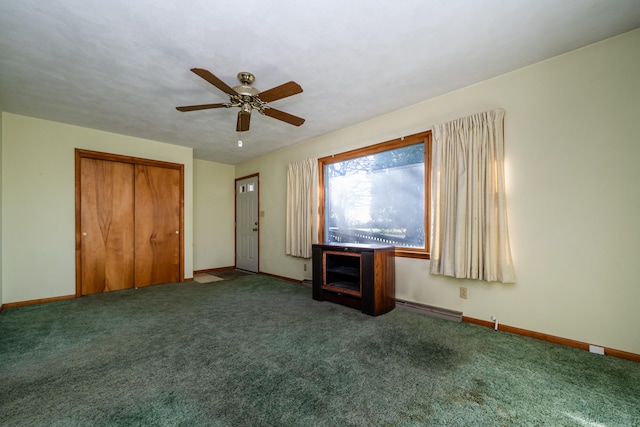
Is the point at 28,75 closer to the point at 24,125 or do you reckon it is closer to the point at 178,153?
the point at 24,125

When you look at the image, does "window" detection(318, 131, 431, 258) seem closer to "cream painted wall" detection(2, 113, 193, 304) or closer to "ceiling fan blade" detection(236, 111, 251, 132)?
"ceiling fan blade" detection(236, 111, 251, 132)

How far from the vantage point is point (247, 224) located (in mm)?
6359

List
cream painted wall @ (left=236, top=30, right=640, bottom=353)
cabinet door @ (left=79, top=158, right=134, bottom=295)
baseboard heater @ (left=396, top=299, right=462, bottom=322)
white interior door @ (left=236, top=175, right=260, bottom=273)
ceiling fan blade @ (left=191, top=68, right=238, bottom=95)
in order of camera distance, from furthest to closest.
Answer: white interior door @ (left=236, top=175, right=260, bottom=273) < cabinet door @ (left=79, top=158, right=134, bottom=295) < baseboard heater @ (left=396, top=299, right=462, bottom=322) < cream painted wall @ (left=236, top=30, right=640, bottom=353) < ceiling fan blade @ (left=191, top=68, right=238, bottom=95)

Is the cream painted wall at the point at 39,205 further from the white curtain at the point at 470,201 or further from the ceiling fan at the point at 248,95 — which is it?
the white curtain at the point at 470,201

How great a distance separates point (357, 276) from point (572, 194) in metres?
2.33

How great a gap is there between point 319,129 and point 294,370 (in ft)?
11.3

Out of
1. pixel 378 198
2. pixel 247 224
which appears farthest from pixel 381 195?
pixel 247 224

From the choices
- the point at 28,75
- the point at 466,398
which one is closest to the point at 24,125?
the point at 28,75

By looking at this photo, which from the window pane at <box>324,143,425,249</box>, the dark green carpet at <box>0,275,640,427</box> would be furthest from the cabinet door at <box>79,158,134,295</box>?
the window pane at <box>324,143,425,249</box>

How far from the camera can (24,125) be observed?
150 inches

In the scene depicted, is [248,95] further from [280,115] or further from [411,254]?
[411,254]

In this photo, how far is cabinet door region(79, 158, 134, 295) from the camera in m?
4.28

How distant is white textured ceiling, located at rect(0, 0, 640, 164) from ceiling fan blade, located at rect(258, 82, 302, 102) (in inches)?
12.3

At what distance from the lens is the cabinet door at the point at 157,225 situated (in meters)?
4.79
